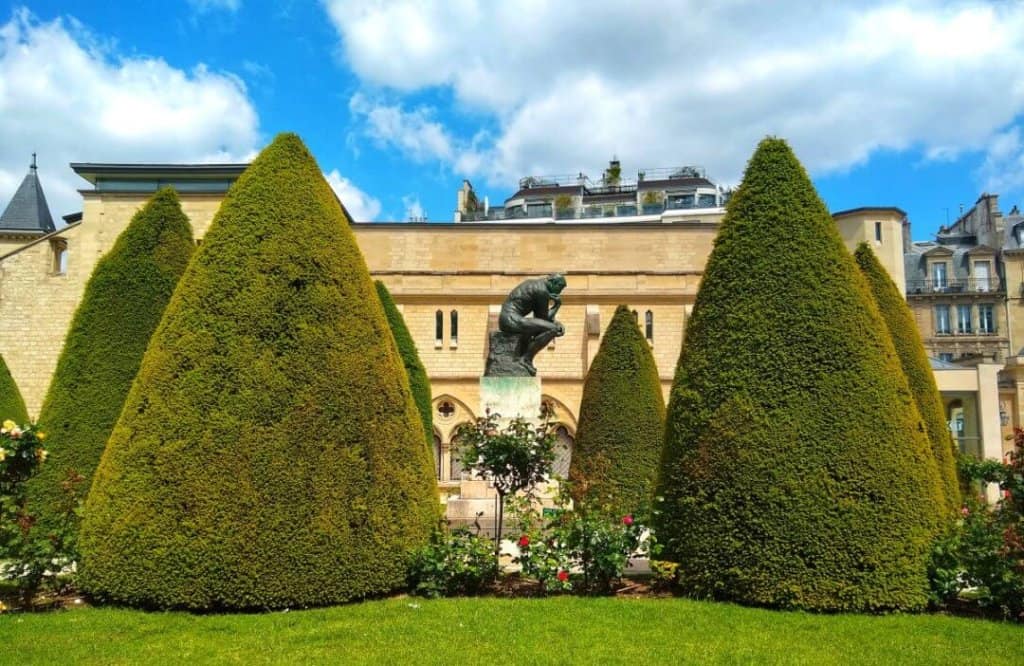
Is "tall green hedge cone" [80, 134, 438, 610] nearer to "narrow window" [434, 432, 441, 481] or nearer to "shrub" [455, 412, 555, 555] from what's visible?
"shrub" [455, 412, 555, 555]

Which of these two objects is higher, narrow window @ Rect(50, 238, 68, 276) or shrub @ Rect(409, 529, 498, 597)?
narrow window @ Rect(50, 238, 68, 276)

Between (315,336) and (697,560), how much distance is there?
13.5ft

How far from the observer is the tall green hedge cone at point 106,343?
1021cm

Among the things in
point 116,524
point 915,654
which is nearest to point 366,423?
point 116,524

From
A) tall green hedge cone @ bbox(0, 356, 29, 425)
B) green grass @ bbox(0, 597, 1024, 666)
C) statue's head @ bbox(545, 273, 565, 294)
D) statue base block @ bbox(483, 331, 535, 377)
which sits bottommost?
green grass @ bbox(0, 597, 1024, 666)

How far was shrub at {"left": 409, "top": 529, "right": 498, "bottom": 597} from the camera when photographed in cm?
712

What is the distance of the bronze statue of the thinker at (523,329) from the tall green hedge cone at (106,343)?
5.45 metres

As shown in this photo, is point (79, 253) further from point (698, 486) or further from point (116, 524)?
point (698, 486)

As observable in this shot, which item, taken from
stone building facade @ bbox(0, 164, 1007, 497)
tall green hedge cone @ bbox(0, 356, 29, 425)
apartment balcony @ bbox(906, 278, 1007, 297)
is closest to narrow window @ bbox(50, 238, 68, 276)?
stone building facade @ bbox(0, 164, 1007, 497)

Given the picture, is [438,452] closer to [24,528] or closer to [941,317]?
[24,528]

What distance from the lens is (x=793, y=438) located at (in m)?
6.84

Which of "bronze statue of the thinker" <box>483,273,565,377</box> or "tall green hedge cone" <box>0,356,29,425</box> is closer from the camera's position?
"bronze statue of the thinker" <box>483,273,565,377</box>

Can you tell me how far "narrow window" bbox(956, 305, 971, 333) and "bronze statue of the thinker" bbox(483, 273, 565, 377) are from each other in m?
44.1

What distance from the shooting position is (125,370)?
1063 cm
